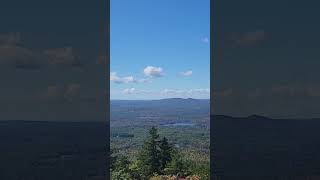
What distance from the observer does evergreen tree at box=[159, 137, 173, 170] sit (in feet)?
33.2

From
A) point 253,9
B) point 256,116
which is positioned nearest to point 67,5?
point 253,9

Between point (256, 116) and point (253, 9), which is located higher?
point (253, 9)

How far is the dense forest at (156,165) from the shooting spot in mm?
9289

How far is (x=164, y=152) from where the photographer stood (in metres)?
10.2

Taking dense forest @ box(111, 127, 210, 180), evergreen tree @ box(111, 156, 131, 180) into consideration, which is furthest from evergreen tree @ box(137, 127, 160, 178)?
evergreen tree @ box(111, 156, 131, 180)

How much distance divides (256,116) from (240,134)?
1.32 feet

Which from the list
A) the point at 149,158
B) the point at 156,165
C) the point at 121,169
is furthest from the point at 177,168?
the point at 121,169

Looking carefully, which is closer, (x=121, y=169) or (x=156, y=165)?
(x=121, y=169)

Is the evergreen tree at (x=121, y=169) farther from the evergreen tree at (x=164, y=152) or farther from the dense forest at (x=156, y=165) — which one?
the evergreen tree at (x=164, y=152)

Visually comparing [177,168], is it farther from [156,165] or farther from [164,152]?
[164,152]

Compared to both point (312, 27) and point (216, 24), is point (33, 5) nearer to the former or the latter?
point (216, 24)

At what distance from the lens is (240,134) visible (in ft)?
23.6

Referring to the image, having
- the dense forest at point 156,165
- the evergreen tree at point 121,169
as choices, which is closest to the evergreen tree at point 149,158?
the dense forest at point 156,165

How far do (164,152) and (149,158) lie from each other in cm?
40
